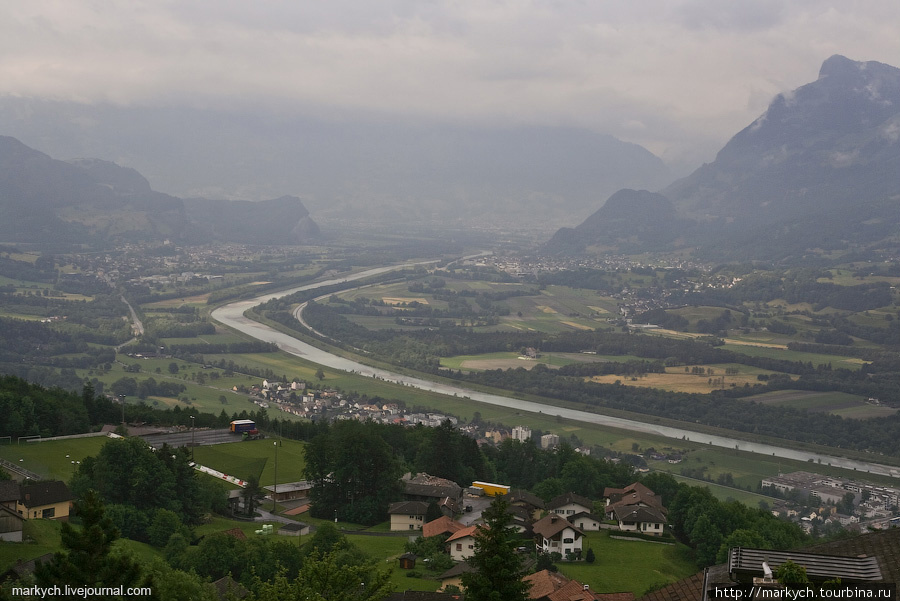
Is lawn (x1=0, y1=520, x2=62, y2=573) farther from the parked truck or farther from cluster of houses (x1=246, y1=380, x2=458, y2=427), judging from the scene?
cluster of houses (x1=246, y1=380, x2=458, y2=427)

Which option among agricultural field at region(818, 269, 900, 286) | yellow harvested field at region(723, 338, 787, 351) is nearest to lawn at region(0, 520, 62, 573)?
yellow harvested field at region(723, 338, 787, 351)

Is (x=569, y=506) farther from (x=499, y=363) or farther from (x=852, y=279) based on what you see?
(x=852, y=279)

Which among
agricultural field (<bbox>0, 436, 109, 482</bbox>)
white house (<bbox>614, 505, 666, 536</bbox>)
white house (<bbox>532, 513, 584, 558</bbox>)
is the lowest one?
white house (<bbox>614, 505, 666, 536</bbox>)

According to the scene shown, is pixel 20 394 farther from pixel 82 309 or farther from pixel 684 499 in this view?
pixel 82 309

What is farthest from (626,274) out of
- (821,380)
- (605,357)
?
(821,380)

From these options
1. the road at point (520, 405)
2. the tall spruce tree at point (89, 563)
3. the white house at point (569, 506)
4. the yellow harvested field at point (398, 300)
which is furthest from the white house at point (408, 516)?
the yellow harvested field at point (398, 300)

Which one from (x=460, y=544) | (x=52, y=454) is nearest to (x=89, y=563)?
(x=460, y=544)

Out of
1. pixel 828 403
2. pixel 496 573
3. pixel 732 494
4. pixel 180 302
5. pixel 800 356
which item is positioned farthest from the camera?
pixel 180 302
